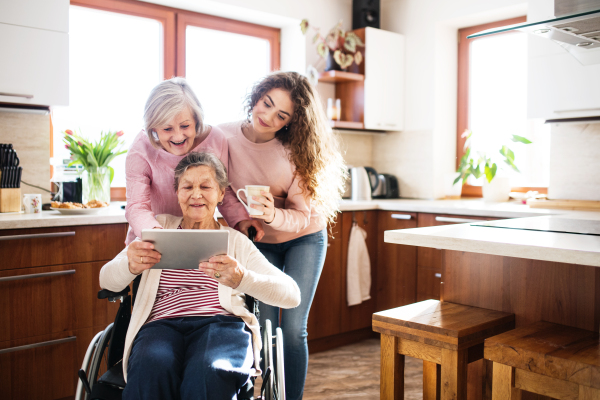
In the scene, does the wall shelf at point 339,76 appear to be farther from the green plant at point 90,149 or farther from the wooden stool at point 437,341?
the wooden stool at point 437,341

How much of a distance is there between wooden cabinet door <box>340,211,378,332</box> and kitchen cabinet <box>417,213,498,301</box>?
328 mm

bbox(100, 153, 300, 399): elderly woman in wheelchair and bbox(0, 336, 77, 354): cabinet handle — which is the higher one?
bbox(100, 153, 300, 399): elderly woman in wheelchair

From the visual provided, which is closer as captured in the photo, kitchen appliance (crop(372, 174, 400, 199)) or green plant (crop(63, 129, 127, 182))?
green plant (crop(63, 129, 127, 182))

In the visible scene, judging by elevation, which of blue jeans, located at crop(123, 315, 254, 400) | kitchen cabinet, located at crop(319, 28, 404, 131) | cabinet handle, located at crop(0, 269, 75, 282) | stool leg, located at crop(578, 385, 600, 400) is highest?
→ kitchen cabinet, located at crop(319, 28, 404, 131)

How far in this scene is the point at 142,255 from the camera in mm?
1445

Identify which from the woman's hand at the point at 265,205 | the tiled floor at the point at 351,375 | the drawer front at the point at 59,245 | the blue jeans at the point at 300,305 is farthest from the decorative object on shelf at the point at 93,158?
the tiled floor at the point at 351,375

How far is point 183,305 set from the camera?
1633 mm

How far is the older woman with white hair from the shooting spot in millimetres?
1667

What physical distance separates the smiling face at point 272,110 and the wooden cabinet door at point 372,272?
1492 mm

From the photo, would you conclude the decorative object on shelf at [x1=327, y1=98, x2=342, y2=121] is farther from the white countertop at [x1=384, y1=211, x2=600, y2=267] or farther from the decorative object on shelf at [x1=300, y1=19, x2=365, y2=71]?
the white countertop at [x1=384, y1=211, x2=600, y2=267]

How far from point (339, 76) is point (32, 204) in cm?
209

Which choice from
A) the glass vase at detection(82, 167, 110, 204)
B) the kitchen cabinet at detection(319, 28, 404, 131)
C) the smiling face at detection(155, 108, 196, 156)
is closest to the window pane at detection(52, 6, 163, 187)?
the glass vase at detection(82, 167, 110, 204)

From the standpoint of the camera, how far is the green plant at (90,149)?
2.79m

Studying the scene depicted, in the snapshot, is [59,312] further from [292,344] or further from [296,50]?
[296,50]
